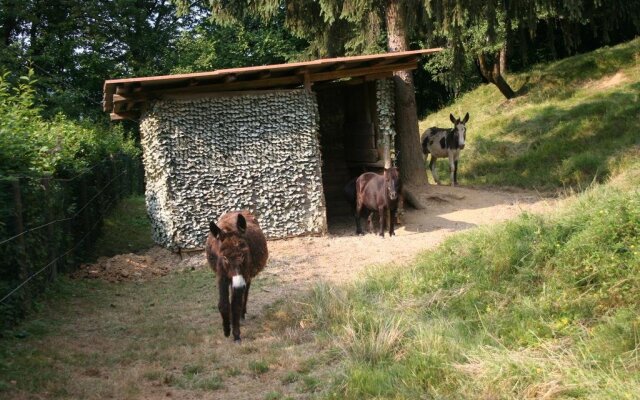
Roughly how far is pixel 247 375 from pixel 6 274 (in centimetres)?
302

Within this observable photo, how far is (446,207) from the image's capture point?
1599 centimetres

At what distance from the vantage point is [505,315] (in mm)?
6969

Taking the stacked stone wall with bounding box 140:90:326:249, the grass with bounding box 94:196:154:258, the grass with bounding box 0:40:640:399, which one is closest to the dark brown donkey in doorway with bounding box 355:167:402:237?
the stacked stone wall with bounding box 140:90:326:249

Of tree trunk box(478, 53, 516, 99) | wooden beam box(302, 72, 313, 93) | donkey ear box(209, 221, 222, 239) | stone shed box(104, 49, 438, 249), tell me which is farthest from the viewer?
tree trunk box(478, 53, 516, 99)

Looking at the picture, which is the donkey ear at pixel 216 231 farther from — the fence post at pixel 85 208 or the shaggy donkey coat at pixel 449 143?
the shaggy donkey coat at pixel 449 143

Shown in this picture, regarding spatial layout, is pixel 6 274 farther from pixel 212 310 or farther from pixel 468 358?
pixel 468 358

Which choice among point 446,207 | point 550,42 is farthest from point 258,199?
point 550,42

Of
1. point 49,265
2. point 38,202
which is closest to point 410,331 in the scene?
point 38,202

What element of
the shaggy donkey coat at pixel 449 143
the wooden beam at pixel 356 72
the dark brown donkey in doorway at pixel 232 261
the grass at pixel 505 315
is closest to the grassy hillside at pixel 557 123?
the shaggy donkey coat at pixel 449 143

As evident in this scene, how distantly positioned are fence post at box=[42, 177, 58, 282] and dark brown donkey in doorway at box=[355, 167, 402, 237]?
253 inches

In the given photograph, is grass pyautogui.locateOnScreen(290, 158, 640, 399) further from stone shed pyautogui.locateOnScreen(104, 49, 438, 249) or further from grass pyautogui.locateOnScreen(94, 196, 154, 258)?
grass pyautogui.locateOnScreen(94, 196, 154, 258)

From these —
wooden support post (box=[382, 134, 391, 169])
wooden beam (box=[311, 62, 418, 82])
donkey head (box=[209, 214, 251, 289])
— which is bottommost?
donkey head (box=[209, 214, 251, 289])

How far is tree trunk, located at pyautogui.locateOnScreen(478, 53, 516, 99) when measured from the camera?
2783 cm

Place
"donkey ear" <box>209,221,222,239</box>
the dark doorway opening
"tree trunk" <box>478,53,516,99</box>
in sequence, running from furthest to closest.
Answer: "tree trunk" <box>478,53,516,99</box>
the dark doorway opening
"donkey ear" <box>209,221,222,239</box>
